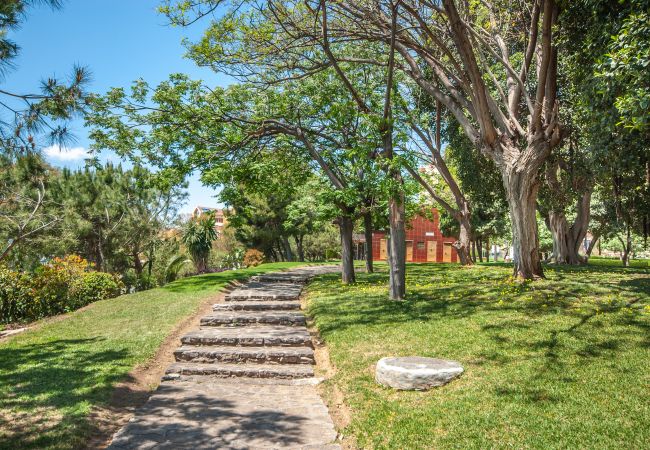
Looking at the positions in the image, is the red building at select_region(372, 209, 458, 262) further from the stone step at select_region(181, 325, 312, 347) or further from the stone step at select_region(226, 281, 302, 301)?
the stone step at select_region(181, 325, 312, 347)

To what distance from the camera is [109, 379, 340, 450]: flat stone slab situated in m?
5.08

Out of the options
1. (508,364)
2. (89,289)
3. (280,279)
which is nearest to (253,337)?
(508,364)

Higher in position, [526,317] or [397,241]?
[397,241]

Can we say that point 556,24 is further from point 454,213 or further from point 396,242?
point 454,213

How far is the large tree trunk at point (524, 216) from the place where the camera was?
36.2 ft

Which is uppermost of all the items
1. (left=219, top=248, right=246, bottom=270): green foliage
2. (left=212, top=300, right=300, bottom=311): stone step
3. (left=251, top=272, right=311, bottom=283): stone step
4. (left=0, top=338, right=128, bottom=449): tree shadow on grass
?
(left=219, top=248, right=246, bottom=270): green foliage

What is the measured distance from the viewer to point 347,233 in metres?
14.6

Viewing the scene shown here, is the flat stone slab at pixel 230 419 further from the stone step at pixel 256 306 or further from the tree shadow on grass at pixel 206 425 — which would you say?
the stone step at pixel 256 306

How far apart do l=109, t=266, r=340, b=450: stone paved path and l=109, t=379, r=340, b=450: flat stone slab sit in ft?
0.04

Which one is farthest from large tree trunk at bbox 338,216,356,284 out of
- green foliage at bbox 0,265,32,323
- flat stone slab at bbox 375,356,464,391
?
green foliage at bbox 0,265,32,323

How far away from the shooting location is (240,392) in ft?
22.5

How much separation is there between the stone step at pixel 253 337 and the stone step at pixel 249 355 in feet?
0.58

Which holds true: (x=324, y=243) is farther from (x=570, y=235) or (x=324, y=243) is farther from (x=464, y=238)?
(x=570, y=235)

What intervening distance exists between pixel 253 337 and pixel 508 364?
4.80 meters
